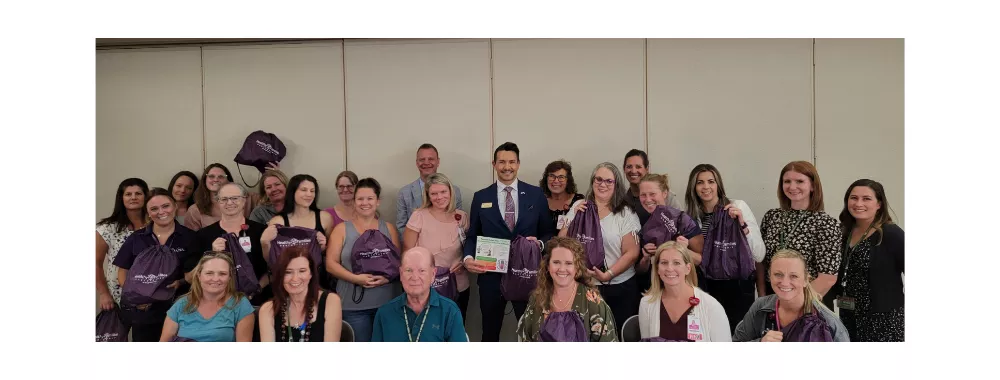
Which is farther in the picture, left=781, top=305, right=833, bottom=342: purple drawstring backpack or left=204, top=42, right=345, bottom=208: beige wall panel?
left=204, top=42, right=345, bottom=208: beige wall panel

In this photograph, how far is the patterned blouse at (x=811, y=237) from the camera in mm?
4473

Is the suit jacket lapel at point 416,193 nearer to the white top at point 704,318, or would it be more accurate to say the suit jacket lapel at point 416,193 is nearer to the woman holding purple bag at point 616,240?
the woman holding purple bag at point 616,240

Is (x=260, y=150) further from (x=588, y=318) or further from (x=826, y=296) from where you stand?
(x=826, y=296)

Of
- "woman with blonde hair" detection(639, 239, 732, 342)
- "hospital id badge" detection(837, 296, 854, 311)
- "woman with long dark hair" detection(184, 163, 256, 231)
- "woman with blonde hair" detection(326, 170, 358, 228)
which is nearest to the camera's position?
"woman with blonde hair" detection(639, 239, 732, 342)

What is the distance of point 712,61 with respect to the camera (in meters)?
5.70

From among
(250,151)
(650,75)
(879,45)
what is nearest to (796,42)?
(879,45)

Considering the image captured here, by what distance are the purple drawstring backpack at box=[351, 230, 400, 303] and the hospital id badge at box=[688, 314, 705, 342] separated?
1.98 m

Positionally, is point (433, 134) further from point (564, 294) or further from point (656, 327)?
point (656, 327)

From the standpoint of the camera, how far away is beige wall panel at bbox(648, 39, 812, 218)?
222 inches

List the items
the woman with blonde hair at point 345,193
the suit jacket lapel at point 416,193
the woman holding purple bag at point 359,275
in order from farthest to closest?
the suit jacket lapel at point 416,193 < the woman with blonde hair at point 345,193 < the woman holding purple bag at point 359,275

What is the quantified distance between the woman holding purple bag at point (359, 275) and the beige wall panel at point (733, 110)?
2364 mm

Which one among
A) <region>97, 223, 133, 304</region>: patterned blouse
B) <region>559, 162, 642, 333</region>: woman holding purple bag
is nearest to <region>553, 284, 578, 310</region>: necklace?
<region>559, 162, 642, 333</region>: woman holding purple bag

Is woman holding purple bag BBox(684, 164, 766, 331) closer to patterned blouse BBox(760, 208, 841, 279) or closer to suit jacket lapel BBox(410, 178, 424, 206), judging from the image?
patterned blouse BBox(760, 208, 841, 279)

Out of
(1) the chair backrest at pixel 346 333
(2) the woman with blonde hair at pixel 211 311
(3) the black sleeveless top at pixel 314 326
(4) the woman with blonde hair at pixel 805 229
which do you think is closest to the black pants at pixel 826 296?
(4) the woman with blonde hair at pixel 805 229
